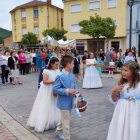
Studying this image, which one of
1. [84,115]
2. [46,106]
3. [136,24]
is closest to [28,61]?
[84,115]

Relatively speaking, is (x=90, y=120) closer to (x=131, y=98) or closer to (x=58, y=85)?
(x=58, y=85)

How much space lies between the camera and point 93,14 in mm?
27359

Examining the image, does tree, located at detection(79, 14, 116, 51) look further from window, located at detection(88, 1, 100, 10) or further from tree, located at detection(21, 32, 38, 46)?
tree, located at detection(21, 32, 38, 46)

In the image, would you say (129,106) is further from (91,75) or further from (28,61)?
(28,61)

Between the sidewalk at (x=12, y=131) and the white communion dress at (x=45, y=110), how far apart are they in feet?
0.77

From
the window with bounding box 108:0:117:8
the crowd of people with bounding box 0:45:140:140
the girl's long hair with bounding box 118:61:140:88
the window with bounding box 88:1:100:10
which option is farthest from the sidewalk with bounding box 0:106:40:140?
the window with bounding box 88:1:100:10

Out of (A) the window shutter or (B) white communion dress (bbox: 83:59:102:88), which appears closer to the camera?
(B) white communion dress (bbox: 83:59:102:88)

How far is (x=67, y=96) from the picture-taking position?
10.3 feet

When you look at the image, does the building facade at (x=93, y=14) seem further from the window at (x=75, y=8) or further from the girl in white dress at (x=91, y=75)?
the girl in white dress at (x=91, y=75)

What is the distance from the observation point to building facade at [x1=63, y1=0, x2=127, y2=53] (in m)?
A: 25.6

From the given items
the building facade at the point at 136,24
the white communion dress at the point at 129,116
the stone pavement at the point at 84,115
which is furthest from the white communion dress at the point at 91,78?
the building facade at the point at 136,24

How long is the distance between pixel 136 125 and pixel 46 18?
32932mm

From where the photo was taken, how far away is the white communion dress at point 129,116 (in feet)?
8.32

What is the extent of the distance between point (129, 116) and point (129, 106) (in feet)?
0.47
